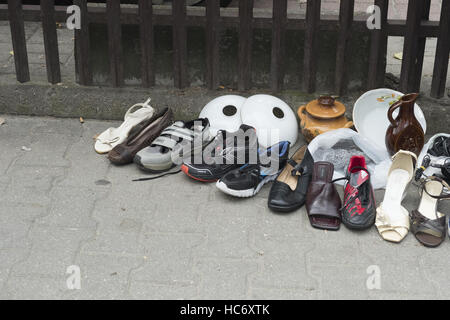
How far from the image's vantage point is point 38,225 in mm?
3508

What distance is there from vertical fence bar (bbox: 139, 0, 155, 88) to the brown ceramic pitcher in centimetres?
161

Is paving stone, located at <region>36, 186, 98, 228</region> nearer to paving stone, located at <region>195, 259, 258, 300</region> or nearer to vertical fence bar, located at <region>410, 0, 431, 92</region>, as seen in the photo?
paving stone, located at <region>195, 259, 258, 300</region>

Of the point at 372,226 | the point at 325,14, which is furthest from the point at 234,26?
the point at 372,226

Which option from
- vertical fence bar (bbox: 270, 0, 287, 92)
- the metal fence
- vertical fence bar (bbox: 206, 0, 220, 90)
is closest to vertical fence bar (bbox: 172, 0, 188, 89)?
the metal fence

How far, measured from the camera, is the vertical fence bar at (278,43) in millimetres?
4281

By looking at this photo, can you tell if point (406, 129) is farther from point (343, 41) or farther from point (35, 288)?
point (35, 288)

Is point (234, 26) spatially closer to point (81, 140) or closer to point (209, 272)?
point (81, 140)

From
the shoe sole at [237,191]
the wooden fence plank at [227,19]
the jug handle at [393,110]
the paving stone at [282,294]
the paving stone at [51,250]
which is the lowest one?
the paving stone at [282,294]

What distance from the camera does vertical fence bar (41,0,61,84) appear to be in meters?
4.42

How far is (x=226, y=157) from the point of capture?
3953mm

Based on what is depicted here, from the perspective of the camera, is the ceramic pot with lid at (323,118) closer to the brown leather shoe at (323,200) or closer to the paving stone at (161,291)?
the brown leather shoe at (323,200)

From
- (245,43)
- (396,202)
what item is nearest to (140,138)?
(245,43)

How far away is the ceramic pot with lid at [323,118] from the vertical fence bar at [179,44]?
2.81 ft

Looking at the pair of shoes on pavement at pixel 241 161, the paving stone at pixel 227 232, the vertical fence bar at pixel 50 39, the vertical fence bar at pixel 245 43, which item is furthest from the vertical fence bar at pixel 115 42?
the paving stone at pixel 227 232
